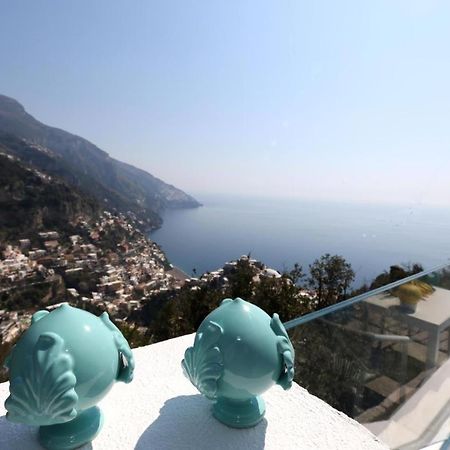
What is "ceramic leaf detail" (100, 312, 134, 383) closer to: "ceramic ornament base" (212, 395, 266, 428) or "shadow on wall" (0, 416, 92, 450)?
"shadow on wall" (0, 416, 92, 450)

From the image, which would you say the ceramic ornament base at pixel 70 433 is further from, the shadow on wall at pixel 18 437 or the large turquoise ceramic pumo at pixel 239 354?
the large turquoise ceramic pumo at pixel 239 354

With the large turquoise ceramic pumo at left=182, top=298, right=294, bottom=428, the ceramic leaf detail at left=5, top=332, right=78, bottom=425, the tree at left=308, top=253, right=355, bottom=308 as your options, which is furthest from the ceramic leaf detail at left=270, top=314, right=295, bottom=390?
the tree at left=308, top=253, right=355, bottom=308

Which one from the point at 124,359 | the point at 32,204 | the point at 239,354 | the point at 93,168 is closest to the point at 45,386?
the point at 124,359

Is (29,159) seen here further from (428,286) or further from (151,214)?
(428,286)

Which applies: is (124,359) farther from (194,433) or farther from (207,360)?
(194,433)

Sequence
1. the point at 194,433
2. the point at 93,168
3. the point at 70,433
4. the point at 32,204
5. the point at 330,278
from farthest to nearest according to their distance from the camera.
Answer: the point at 93,168, the point at 32,204, the point at 330,278, the point at 194,433, the point at 70,433

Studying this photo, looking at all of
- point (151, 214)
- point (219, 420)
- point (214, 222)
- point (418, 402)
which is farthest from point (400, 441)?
point (214, 222)
